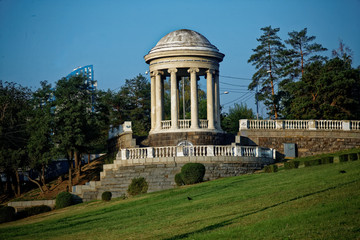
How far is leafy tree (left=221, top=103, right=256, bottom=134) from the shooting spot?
72.2 metres

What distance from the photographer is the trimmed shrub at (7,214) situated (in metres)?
40.1

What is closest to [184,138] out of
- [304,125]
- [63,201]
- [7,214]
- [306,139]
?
[306,139]

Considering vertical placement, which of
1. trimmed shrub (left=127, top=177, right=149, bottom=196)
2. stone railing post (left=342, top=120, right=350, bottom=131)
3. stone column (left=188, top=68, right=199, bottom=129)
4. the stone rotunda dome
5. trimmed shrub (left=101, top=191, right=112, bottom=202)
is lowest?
trimmed shrub (left=101, top=191, right=112, bottom=202)

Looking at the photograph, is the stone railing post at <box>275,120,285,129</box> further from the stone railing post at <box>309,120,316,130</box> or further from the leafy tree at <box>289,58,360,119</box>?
the leafy tree at <box>289,58,360,119</box>

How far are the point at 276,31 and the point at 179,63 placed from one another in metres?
26.3

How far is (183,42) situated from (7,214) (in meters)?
20.5

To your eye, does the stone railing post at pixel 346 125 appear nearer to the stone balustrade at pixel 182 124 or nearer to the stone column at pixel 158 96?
the stone balustrade at pixel 182 124

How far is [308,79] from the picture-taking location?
60.5m

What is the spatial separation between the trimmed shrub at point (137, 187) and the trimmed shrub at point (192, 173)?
3013 millimetres

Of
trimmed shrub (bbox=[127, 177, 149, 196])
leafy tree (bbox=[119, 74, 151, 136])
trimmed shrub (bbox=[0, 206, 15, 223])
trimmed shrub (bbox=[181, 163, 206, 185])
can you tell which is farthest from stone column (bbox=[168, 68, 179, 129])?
leafy tree (bbox=[119, 74, 151, 136])

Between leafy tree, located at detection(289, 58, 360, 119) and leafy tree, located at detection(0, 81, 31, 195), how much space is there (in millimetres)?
25455

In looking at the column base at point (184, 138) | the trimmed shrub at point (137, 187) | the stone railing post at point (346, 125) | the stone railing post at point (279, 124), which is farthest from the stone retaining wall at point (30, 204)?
the stone railing post at point (346, 125)

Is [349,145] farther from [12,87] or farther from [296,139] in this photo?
[12,87]

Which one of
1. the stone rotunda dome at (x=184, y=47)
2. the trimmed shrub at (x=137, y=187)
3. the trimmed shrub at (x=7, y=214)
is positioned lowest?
the trimmed shrub at (x=7, y=214)
